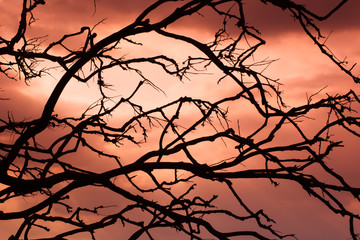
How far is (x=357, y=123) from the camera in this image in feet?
15.3

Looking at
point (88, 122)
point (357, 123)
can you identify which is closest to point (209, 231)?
point (357, 123)

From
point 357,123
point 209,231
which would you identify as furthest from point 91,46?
point 357,123

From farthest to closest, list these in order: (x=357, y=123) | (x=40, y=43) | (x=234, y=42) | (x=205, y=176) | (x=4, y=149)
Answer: (x=40, y=43) → (x=4, y=149) → (x=234, y=42) → (x=205, y=176) → (x=357, y=123)

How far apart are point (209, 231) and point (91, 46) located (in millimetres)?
2371

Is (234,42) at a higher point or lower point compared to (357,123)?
higher

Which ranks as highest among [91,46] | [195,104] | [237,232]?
[91,46]

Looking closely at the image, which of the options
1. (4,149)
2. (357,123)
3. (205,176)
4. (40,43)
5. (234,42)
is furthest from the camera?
(40,43)

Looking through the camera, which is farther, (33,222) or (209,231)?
(33,222)

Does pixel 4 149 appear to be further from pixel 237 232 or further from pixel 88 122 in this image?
pixel 237 232

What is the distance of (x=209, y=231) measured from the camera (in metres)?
5.06

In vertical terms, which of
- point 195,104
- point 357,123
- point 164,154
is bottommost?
point 357,123

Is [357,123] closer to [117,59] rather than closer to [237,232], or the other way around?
[237,232]

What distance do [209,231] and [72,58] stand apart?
103 inches

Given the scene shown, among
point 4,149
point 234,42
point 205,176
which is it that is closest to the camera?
point 205,176
